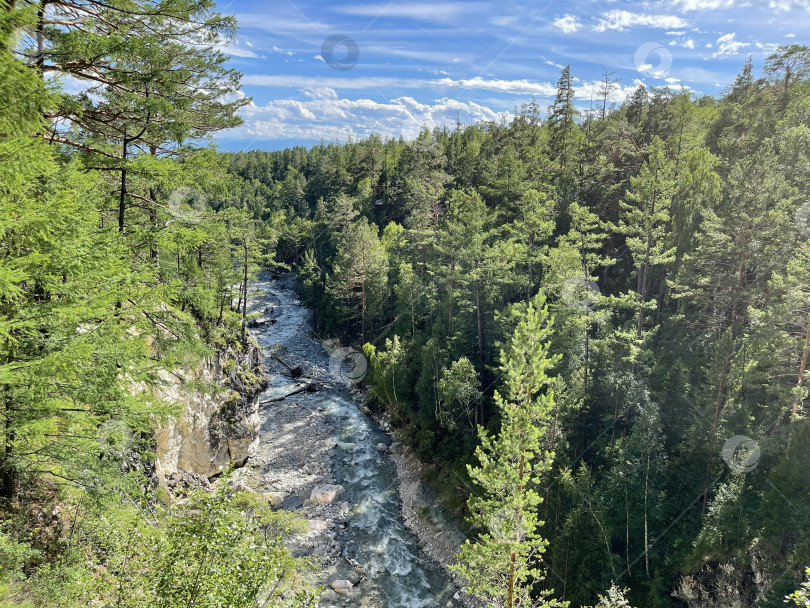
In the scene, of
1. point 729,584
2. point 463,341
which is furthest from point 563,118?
point 729,584

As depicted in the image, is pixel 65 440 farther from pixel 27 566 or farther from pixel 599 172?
pixel 599 172

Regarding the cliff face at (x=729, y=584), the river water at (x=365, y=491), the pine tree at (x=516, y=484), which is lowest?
the river water at (x=365, y=491)

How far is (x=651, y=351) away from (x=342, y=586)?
19.3 meters

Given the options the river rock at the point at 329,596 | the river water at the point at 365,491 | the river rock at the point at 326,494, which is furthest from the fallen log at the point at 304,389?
the river rock at the point at 329,596

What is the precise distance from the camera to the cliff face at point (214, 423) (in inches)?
739

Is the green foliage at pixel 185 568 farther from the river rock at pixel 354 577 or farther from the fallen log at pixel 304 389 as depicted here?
the fallen log at pixel 304 389

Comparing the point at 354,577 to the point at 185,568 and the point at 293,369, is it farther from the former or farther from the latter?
the point at 293,369

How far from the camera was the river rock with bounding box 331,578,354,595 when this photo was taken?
765 inches

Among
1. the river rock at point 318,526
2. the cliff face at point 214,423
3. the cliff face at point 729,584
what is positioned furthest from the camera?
the river rock at point 318,526

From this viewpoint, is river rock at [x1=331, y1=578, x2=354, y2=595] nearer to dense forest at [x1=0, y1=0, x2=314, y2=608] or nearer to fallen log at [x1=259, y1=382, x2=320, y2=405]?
dense forest at [x1=0, y1=0, x2=314, y2=608]

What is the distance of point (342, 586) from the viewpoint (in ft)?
64.2

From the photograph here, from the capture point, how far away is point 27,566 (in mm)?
8469

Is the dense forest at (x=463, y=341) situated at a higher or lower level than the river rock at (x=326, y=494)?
higher

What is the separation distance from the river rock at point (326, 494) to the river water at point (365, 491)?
80 cm
